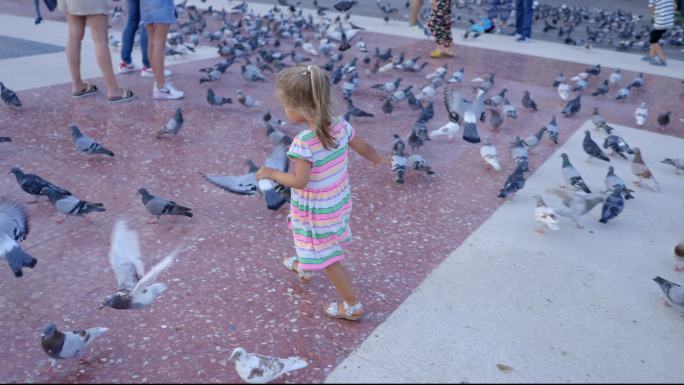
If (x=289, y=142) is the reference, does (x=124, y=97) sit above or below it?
above

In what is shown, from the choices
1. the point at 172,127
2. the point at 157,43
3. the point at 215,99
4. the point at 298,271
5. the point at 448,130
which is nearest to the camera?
the point at 298,271

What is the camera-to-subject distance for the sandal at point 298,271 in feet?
11.8

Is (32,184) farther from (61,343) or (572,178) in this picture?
(572,178)

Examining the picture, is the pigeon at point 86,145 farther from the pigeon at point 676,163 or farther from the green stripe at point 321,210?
the pigeon at point 676,163

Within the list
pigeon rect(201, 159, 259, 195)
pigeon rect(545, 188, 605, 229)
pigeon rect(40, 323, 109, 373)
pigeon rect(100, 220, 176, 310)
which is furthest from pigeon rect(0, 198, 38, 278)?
pigeon rect(545, 188, 605, 229)

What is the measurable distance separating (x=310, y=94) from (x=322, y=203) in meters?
0.59

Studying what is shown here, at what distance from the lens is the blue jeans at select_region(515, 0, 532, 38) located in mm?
12805

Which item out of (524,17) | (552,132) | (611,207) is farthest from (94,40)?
(524,17)

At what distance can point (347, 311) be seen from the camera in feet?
10.6

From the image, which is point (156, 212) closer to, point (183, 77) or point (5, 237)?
point (5, 237)

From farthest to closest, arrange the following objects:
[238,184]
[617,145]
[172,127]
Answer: [617,145], [172,127], [238,184]

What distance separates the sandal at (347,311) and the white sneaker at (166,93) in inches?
193

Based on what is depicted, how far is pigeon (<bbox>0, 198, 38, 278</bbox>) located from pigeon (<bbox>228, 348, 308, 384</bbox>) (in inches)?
57.5

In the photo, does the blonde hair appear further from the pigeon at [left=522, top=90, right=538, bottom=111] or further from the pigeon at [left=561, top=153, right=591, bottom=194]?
the pigeon at [left=522, top=90, right=538, bottom=111]
